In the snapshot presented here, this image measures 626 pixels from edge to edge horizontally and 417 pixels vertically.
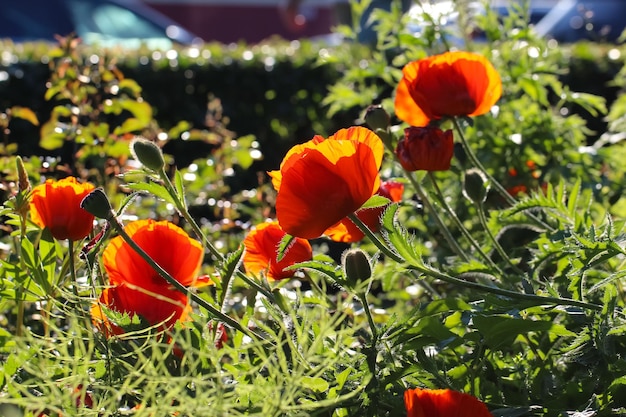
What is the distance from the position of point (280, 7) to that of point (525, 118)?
19785mm

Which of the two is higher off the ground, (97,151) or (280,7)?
(280,7)

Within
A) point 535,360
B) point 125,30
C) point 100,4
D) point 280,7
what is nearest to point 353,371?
point 535,360

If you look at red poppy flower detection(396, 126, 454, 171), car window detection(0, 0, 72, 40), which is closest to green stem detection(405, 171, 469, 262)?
red poppy flower detection(396, 126, 454, 171)

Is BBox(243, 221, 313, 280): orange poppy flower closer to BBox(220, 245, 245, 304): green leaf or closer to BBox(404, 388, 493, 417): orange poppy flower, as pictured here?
BBox(220, 245, 245, 304): green leaf

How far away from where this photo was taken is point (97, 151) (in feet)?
6.69

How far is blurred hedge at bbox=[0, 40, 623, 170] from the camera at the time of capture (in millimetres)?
5199

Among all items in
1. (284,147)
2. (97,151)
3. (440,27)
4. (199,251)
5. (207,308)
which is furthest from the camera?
(284,147)

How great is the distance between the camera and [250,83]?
18.9 ft

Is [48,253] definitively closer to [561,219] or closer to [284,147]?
[561,219]

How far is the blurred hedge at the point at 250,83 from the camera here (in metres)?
5.20

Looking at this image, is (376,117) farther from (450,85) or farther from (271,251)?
(271,251)

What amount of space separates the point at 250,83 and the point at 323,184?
4.74 meters

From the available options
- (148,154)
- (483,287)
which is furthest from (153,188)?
(483,287)

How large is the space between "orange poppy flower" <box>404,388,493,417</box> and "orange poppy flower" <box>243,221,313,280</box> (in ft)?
1.22
